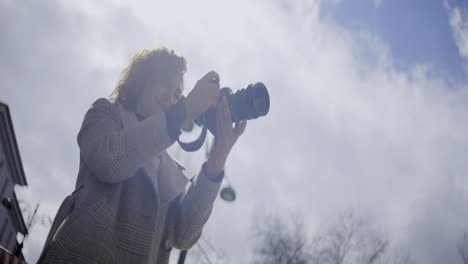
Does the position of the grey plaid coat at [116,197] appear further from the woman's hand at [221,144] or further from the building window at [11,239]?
the building window at [11,239]

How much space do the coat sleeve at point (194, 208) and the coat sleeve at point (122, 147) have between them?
376 millimetres

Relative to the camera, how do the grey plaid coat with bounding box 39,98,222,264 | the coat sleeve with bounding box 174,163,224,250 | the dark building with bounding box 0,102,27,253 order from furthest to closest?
1. the dark building with bounding box 0,102,27,253
2. the coat sleeve with bounding box 174,163,224,250
3. the grey plaid coat with bounding box 39,98,222,264

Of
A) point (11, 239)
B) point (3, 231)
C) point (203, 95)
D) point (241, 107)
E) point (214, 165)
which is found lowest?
point (214, 165)

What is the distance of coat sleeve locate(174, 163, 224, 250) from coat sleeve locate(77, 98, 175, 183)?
14.8 inches

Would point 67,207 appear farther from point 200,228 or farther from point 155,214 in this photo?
point 200,228

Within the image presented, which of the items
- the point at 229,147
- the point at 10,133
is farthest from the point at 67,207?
the point at 10,133

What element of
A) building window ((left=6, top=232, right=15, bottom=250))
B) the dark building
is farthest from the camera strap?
building window ((left=6, top=232, right=15, bottom=250))

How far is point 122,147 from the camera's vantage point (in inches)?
56.2

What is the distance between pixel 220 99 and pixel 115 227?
680mm

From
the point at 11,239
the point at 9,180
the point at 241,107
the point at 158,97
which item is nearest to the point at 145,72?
the point at 158,97

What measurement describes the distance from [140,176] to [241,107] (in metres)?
0.55

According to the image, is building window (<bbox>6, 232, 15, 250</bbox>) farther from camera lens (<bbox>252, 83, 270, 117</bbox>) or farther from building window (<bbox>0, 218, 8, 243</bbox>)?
camera lens (<bbox>252, 83, 270, 117</bbox>)

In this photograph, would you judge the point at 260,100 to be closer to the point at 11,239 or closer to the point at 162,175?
the point at 162,175

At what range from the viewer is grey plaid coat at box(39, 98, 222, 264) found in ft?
4.14
